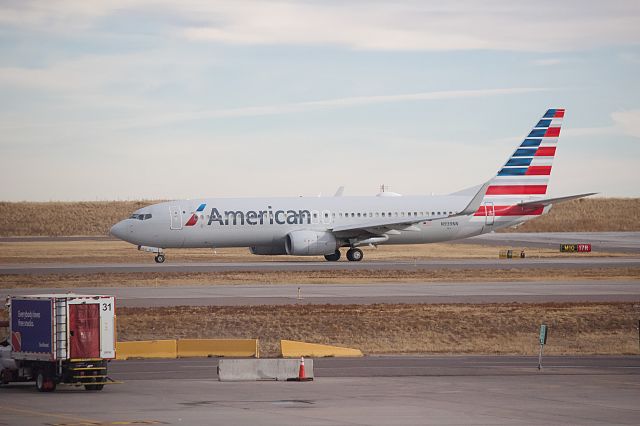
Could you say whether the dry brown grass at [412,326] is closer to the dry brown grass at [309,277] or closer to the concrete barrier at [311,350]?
the concrete barrier at [311,350]

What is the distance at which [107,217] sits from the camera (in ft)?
494

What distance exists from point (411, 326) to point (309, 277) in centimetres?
2006

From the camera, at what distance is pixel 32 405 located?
963 inches

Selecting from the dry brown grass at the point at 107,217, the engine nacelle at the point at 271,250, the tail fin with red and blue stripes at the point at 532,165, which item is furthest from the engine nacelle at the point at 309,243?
the dry brown grass at the point at 107,217

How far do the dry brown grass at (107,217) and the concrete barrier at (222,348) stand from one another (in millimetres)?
99949

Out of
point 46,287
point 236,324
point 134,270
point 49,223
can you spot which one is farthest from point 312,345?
point 49,223

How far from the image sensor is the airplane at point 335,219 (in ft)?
233

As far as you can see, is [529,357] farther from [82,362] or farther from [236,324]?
[82,362]

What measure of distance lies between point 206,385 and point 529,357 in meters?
12.0

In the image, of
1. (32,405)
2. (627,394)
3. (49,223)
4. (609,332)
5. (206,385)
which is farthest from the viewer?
(49,223)

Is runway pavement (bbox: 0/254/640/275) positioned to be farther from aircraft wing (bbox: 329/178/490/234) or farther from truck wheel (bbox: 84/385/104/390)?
truck wheel (bbox: 84/385/104/390)

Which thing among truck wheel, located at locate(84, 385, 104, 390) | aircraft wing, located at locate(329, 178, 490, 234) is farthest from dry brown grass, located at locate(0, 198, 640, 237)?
truck wheel, located at locate(84, 385, 104, 390)

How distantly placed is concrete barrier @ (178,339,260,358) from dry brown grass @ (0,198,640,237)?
328 feet

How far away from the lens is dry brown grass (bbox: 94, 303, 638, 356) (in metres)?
38.1
